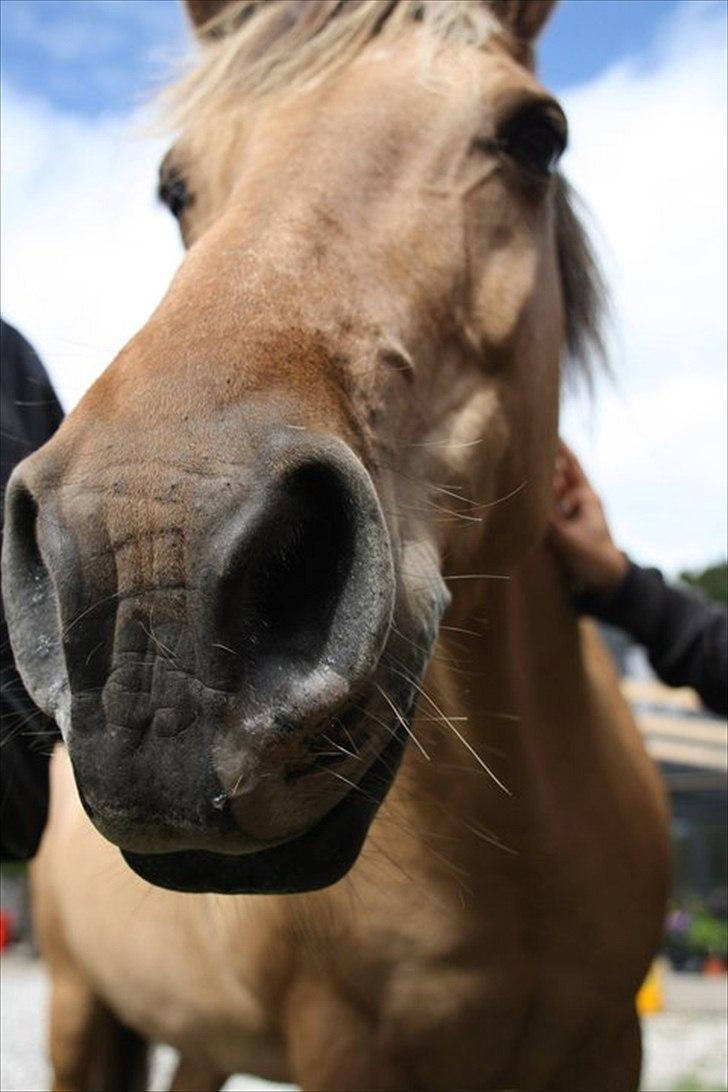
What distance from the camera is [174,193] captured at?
213 centimetres

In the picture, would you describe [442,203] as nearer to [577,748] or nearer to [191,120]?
[191,120]

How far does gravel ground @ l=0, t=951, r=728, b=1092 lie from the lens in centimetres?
463

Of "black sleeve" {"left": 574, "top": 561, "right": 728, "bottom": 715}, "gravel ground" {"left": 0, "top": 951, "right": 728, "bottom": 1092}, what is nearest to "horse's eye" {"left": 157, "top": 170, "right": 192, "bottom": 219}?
"black sleeve" {"left": 574, "top": 561, "right": 728, "bottom": 715}

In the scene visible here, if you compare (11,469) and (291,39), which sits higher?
(291,39)

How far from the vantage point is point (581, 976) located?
2316mm

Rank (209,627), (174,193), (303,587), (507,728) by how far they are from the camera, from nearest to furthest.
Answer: (209,627), (303,587), (174,193), (507,728)

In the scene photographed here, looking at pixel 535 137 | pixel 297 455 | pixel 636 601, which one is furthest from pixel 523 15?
pixel 297 455

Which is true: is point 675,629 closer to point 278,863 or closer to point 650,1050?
point 278,863

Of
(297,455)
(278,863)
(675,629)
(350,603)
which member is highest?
(297,455)

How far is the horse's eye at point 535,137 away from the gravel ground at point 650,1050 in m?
A: 3.07

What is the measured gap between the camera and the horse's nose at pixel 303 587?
3.75 ft

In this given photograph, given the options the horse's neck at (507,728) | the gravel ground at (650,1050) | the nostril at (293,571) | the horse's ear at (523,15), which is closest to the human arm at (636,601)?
the horse's neck at (507,728)

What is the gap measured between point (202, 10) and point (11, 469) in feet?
3.37

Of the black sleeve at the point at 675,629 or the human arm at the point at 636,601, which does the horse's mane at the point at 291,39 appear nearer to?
the human arm at the point at 636,601
